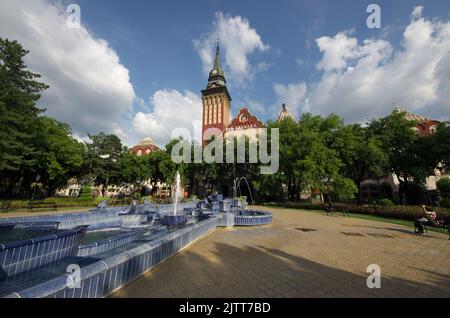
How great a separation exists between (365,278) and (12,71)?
119 feet

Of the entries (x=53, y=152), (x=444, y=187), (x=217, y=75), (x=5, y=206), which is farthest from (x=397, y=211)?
(x=217, y=75)

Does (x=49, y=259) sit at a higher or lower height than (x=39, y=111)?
lower

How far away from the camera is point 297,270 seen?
519 cm

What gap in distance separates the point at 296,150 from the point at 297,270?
27366mm

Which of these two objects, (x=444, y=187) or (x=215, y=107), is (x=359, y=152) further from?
(x=215, y=107)

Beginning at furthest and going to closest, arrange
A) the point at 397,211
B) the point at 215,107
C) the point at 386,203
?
the point at 215,107, the point at 386,203, the point at 397,211

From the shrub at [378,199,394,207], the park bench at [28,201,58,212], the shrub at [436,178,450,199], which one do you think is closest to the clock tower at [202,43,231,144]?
the park bench at [28,201,58,212]

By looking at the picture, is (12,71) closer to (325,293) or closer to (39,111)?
(39,111)

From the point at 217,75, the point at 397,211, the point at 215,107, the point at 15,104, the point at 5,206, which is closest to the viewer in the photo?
the point at 397,211

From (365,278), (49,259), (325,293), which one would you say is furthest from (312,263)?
(49,259)

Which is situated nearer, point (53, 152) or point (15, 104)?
point (15, 104)

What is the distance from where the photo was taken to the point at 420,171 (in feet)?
90.6

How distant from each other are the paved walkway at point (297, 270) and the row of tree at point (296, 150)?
839 inches
